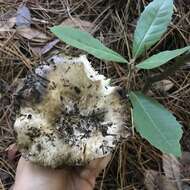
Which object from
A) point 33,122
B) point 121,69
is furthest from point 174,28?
point 33,122

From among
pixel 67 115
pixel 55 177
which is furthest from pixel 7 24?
pixel 55 177

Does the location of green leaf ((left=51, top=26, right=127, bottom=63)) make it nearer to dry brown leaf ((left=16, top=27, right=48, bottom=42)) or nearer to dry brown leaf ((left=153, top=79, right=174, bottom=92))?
dry brown leaf ((left=153, top=79, right=174, bottom=92))

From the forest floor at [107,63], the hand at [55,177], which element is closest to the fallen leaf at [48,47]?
the forest floor at [107,63]

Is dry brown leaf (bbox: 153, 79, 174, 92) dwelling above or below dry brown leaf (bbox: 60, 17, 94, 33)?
below

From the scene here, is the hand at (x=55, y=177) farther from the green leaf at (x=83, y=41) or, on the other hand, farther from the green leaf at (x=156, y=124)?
the green leaf at (x=83, y=41)

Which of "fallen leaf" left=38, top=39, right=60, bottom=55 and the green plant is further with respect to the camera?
"fallen leaf" left=38, top=39, right=60, bottom=55

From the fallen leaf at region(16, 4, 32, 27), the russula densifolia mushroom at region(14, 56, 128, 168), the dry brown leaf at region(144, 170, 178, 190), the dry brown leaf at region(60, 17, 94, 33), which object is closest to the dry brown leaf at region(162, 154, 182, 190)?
the dry brown leaf at region(144, 170, 178, 190)

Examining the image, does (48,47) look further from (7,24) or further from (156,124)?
(156,124)

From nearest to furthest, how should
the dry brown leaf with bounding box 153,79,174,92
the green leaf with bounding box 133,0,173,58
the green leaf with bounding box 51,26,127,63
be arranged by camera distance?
1. the green leaf with bounding box 51,26,127,63
2. the green leaf with bounding box 133,0,173,58
3. the dry brown leaf with bounding box 153,79,174,92
